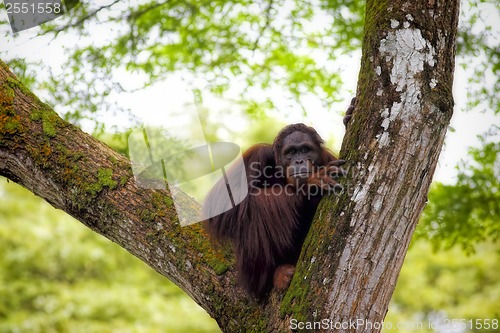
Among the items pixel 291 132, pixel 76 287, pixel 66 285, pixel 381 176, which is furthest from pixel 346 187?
pixel 66 285

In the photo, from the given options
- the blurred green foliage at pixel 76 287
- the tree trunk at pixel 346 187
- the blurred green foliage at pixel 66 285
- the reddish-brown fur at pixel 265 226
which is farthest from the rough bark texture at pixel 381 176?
the blurred green foliage at pixel 66 285

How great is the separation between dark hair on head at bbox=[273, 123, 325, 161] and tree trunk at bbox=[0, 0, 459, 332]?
1.22 m

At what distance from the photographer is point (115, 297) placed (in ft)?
42.4

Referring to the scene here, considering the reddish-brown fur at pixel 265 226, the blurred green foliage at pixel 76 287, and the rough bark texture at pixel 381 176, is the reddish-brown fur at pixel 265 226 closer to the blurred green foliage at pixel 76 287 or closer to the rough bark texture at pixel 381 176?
the rough bark texture at pixel 381 176

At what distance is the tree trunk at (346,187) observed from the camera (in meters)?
3.32

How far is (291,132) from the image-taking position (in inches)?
202

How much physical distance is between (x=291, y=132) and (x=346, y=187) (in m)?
1.68

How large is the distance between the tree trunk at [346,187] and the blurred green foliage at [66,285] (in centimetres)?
852

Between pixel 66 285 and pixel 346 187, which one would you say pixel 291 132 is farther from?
pixel 66 285

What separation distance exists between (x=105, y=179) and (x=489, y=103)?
13.5 feet

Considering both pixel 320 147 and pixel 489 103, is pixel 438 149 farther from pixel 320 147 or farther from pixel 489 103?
pixel 489 103

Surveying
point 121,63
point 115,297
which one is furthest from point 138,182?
point 115,297

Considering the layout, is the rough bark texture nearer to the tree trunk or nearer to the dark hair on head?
the tree trunk

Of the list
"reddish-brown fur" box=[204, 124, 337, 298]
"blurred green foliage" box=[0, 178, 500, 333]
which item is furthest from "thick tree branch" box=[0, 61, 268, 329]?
"blurred green foliage" box=[0, 178, 500, 333]
